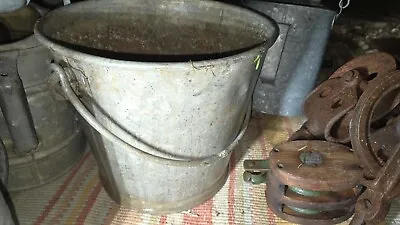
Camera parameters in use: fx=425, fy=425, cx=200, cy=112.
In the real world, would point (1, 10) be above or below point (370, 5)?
above

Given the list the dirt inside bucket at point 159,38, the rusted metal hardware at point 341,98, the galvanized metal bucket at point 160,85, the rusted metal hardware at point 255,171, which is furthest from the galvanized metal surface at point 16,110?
the rusted metal hardware at point 341,98

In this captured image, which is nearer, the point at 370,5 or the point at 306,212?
the point at 306,212

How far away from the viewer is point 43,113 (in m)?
1.03

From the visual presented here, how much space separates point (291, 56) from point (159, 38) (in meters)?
0.45

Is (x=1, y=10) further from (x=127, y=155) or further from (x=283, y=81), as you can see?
(x=283, y=81)

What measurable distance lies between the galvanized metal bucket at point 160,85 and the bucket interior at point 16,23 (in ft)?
0.66

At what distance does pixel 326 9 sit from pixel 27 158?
0.91 m

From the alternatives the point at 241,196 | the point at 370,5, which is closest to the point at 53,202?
the point at 241,196

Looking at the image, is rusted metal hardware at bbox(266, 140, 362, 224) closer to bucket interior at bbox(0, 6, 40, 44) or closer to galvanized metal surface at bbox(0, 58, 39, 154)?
galvanized metal surface at bbox(0, 58, 39, 154)

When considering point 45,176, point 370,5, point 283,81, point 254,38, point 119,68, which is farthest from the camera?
point 370,5

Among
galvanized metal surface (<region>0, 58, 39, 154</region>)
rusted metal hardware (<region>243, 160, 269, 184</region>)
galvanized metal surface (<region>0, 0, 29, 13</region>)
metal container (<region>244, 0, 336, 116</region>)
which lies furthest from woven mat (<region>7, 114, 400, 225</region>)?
galvanized metal surface (<region>0, 0, 29, 13</region>)

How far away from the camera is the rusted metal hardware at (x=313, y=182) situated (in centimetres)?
94

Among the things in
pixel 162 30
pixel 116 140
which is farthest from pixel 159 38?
pixel 116 140

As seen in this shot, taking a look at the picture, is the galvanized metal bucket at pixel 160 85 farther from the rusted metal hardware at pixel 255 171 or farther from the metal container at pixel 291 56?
the metal container at pixel 291 56
